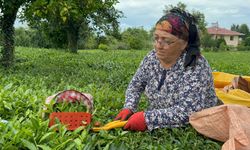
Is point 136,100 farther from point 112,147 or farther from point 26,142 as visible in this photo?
point 26,142

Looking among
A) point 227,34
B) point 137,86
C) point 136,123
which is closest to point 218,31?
point 227,34

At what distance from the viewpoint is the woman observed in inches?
146

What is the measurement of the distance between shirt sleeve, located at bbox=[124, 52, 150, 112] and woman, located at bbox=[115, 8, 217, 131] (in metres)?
0.10

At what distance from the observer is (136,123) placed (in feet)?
11.9

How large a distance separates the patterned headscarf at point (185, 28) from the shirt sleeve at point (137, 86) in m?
0.44

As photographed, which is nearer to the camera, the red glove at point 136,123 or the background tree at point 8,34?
the red glove at point 136,123

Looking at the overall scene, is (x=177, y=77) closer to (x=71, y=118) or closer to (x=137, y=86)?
(x=137, y=86)

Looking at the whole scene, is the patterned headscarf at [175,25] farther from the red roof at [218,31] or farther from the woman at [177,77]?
the red roof at [218,31]

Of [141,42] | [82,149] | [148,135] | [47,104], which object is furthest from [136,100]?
[141,42]

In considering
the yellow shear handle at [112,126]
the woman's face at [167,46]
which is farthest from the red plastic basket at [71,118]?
the woman's face at [167,46]

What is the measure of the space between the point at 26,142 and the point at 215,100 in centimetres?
176

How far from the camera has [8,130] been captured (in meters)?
3.26

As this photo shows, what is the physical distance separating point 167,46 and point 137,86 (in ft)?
1.96

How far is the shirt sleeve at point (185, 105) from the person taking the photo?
145 inches
